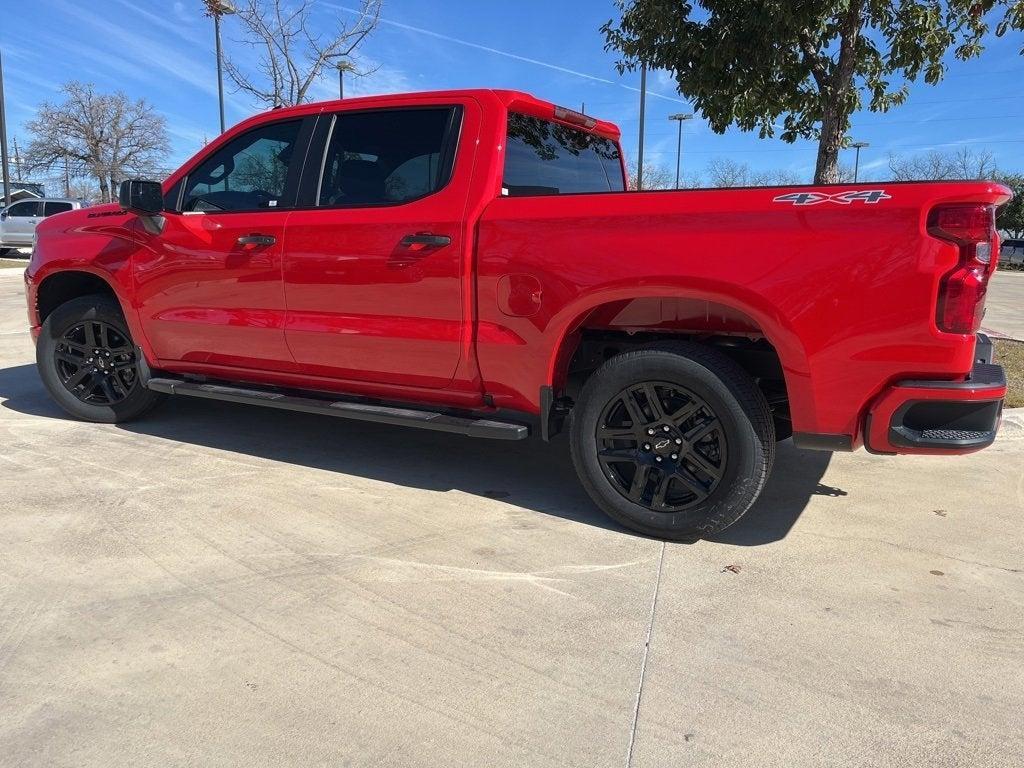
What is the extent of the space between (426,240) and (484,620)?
183 centimetres

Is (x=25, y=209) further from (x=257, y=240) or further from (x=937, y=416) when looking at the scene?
(x=937, y=416)

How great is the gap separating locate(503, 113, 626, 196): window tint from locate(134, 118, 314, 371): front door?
124 cm

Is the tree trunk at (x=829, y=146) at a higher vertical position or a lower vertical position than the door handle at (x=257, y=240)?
higher

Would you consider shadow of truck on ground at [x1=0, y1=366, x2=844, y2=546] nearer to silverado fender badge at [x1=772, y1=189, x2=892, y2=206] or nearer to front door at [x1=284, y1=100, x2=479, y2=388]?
front door at [x1=284, y1=100, x2=479, y2=388]

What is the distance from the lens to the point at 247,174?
15.1 feet

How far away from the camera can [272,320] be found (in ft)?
14.5

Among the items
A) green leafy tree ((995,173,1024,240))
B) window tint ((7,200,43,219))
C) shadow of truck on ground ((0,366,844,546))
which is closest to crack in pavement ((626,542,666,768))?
shadow of truck on ground ((0,366,844,546))

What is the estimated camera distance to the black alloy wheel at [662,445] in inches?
136

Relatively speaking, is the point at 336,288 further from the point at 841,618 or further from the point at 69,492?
the point at 841,618

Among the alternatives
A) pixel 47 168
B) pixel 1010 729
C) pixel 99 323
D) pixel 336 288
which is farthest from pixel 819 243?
pixel 47 168

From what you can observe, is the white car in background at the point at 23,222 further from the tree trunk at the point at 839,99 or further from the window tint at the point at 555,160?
the window tint at the point at 555,160

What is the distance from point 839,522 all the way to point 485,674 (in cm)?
219

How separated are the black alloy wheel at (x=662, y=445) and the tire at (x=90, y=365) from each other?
3385 mm

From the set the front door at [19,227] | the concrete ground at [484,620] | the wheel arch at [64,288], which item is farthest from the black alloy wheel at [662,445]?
the front door at [19,227]
